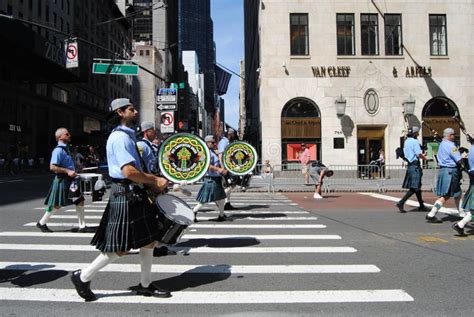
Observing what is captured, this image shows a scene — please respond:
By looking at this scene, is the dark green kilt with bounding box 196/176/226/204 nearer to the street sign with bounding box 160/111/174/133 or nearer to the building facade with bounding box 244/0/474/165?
the street sign with bounding box 160/111/174/133

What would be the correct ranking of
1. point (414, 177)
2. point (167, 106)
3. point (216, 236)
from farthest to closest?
point (167, 106) → point (414, 177) → point (216, 236)

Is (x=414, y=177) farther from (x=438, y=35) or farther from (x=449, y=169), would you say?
(x=438, y=35)


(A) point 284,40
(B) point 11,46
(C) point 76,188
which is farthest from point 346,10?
(B) point 11,46

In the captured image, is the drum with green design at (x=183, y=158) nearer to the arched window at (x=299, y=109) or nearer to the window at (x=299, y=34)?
the arched window at (x=299, y=109)

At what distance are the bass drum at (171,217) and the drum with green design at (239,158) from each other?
5.53 metres


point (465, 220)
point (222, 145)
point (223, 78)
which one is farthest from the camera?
point (223, 78)

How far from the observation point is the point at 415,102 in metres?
26.0

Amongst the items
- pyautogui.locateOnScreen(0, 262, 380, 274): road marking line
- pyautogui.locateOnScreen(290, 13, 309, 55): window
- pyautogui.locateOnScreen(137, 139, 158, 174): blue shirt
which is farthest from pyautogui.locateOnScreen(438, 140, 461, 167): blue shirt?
pyautogui.locateOnScreen(290, 13, 309, 55): window

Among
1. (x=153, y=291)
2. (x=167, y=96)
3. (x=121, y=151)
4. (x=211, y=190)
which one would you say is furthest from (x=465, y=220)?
(x=167, y=96)

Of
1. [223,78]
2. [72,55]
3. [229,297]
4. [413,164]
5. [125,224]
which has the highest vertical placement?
[223,78]

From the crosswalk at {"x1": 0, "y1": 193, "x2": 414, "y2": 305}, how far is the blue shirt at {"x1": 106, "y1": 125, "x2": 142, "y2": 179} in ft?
Answer: 4.67

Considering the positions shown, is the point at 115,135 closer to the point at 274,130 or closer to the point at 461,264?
the point at 461,264

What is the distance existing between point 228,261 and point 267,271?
0.78 metres

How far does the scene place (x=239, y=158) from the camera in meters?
11.1
